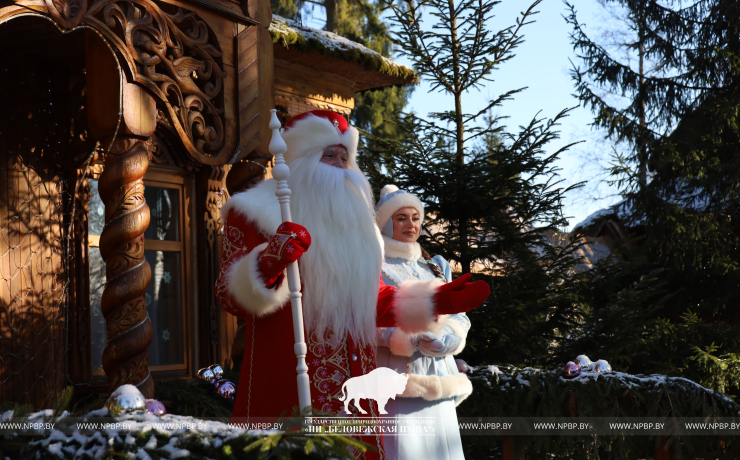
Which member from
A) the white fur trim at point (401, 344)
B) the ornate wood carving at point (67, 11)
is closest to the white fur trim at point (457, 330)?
the white fur trim at point (401, 344)

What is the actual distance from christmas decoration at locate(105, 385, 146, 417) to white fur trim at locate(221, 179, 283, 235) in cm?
90

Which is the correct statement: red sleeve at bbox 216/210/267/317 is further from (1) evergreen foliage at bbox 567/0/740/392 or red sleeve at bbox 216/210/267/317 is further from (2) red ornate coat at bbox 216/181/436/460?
(1) evergreen foliage at bbox 567/0/740/392

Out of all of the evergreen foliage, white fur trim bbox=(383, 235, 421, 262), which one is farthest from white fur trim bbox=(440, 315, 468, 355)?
the evergreen foliage

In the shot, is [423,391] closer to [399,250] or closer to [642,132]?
[399,250]

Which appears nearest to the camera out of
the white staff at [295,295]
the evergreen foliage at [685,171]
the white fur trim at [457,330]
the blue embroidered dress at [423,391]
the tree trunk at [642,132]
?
the white staff at [295,295]

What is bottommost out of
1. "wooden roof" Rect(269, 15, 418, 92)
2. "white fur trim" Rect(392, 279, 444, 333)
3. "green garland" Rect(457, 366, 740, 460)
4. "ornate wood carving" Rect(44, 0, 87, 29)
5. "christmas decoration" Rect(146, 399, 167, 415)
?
"green garland" Rect(457, 366, 740, 460)

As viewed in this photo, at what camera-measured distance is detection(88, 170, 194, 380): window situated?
15.7 ft

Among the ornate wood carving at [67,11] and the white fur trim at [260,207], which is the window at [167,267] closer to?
the ornate wood carving at [67,11]

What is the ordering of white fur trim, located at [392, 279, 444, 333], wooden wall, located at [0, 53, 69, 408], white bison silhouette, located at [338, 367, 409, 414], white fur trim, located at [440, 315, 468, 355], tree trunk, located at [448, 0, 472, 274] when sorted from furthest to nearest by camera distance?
1. tree trunk, located at [448, 0, 472, 274]
2. wooden wall, located at [0, 53, 69, 408]
3. white fur trim, located at [440, 315, 468, 355]
4. white fur trim, located at [392, 279, 444, 333]
5. white bison silhouette, located at [338, 367, 409, 414]

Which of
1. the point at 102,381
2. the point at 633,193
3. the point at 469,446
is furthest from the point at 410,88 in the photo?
the point at 102,381

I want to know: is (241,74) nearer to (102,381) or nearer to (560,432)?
(102,381)

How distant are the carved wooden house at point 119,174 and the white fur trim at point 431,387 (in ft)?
4.54

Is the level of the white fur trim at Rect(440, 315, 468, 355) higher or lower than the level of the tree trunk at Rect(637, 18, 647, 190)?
lower

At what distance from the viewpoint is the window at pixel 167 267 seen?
4789 mm
